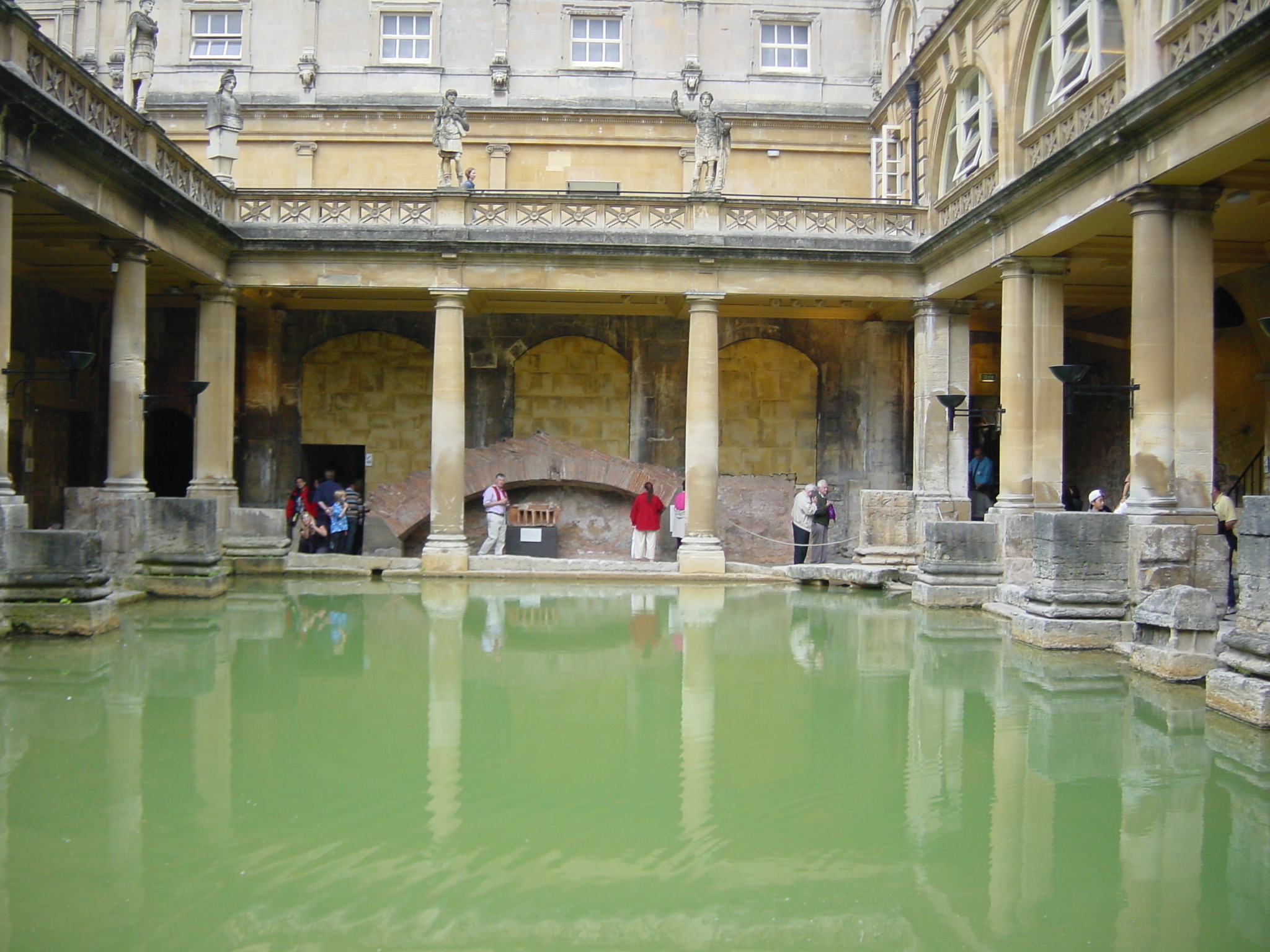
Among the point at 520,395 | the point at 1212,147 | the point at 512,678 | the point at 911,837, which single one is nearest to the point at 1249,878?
the point at 911,837

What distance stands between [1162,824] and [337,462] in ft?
69.1

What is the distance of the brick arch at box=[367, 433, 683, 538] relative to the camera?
21.0 m

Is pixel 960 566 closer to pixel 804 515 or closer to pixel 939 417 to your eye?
pixel 939 417

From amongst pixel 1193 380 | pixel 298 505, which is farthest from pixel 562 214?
pixel 1193 380

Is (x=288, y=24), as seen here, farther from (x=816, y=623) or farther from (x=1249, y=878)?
(x=1249, y=878)

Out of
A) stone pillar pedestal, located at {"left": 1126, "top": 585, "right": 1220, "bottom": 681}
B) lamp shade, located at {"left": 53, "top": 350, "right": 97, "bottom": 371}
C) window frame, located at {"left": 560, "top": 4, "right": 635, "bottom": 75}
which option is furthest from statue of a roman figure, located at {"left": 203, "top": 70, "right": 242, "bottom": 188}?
stone pillar pedestal, located at {"left": 1126, "top": 585, "right": 1220, "bottom": 681}

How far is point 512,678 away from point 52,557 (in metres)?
5.13

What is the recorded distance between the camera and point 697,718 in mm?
7656

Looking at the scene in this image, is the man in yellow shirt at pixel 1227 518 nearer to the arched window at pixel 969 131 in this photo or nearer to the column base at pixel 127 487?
the arched window at pixel 969 131

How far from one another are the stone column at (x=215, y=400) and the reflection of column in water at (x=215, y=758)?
9575 mm

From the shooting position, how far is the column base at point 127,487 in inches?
566

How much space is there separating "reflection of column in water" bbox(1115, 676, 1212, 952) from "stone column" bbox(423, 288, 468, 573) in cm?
1210

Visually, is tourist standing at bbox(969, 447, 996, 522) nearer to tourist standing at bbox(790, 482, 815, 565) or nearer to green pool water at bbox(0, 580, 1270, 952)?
tourist standing at bbox(790, 482, 815, 565)

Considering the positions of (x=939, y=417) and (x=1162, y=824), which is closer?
(x=1162, y=824)
